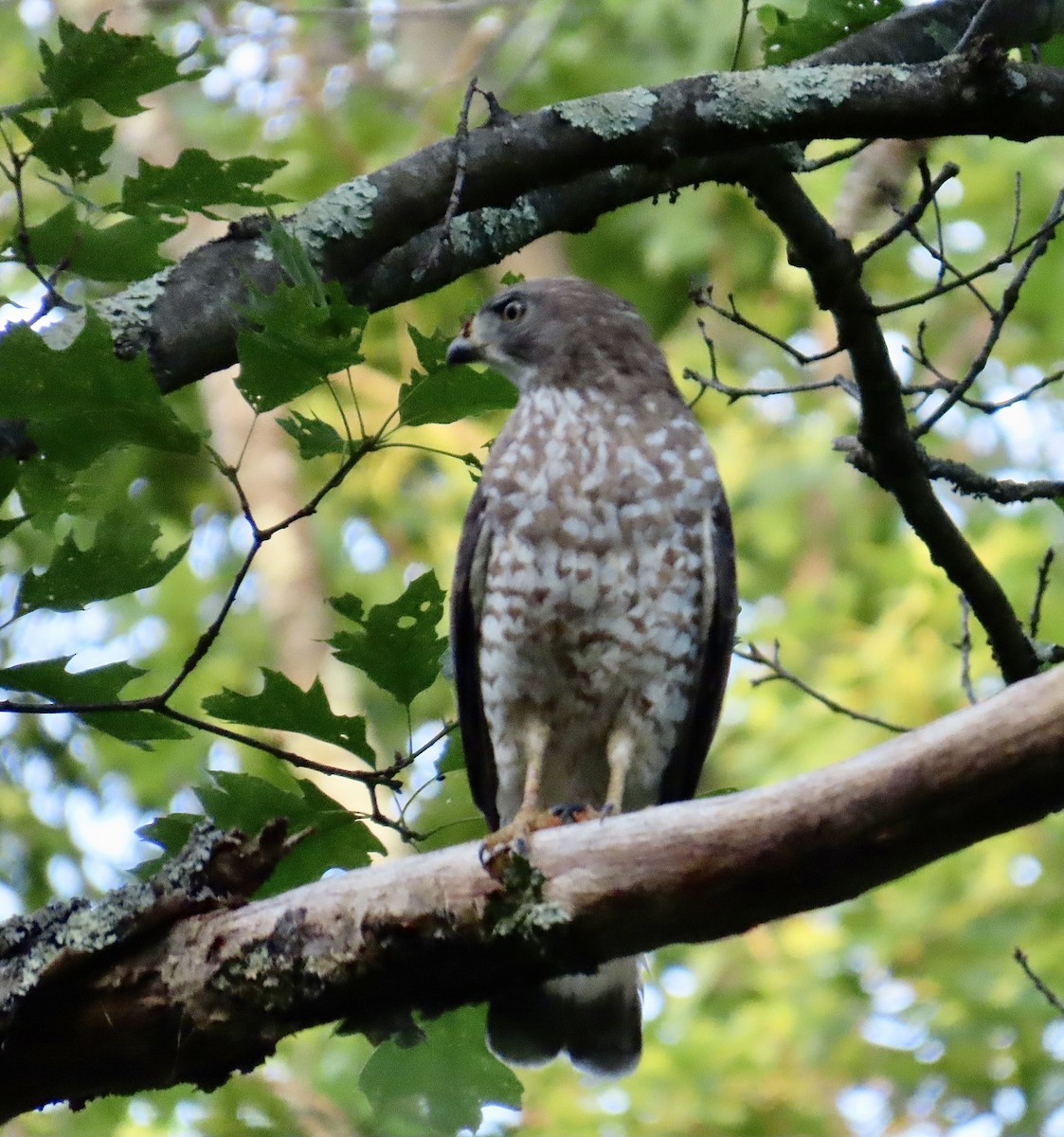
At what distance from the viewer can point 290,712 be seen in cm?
278

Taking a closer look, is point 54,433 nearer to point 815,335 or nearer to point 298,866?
point 298,866

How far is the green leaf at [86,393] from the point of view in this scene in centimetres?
235

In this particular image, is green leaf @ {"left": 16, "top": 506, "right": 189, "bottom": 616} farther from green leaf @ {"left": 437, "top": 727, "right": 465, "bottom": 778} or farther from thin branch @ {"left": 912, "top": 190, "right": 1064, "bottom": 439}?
thin branch @ {"left": 912, "top": 190, "right": 1064, "bottom": 439}

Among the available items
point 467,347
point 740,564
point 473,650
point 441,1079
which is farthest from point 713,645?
point 740,564

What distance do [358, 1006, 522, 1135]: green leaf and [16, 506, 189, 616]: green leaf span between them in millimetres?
948

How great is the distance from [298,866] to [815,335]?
28.0 ft

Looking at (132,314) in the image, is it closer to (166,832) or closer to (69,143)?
(69,143)

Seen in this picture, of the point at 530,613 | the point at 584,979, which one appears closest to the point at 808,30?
the point at 530,613

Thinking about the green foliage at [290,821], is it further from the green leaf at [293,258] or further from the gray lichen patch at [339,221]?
the gray lichen patch at [339,221]

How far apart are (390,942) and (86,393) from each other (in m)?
0.99

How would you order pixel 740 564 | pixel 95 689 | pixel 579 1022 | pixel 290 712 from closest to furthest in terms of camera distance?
1. pixel 95 689
2. pixel 290 712
3. pixel 579 1022
4. pixel 740 564

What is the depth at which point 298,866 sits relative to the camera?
9.41ft

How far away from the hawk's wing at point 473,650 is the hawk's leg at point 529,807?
0.16 meters

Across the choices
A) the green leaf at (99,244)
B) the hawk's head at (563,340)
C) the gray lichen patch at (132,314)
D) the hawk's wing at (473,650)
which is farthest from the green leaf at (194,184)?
the hawk's head at (563,340)
